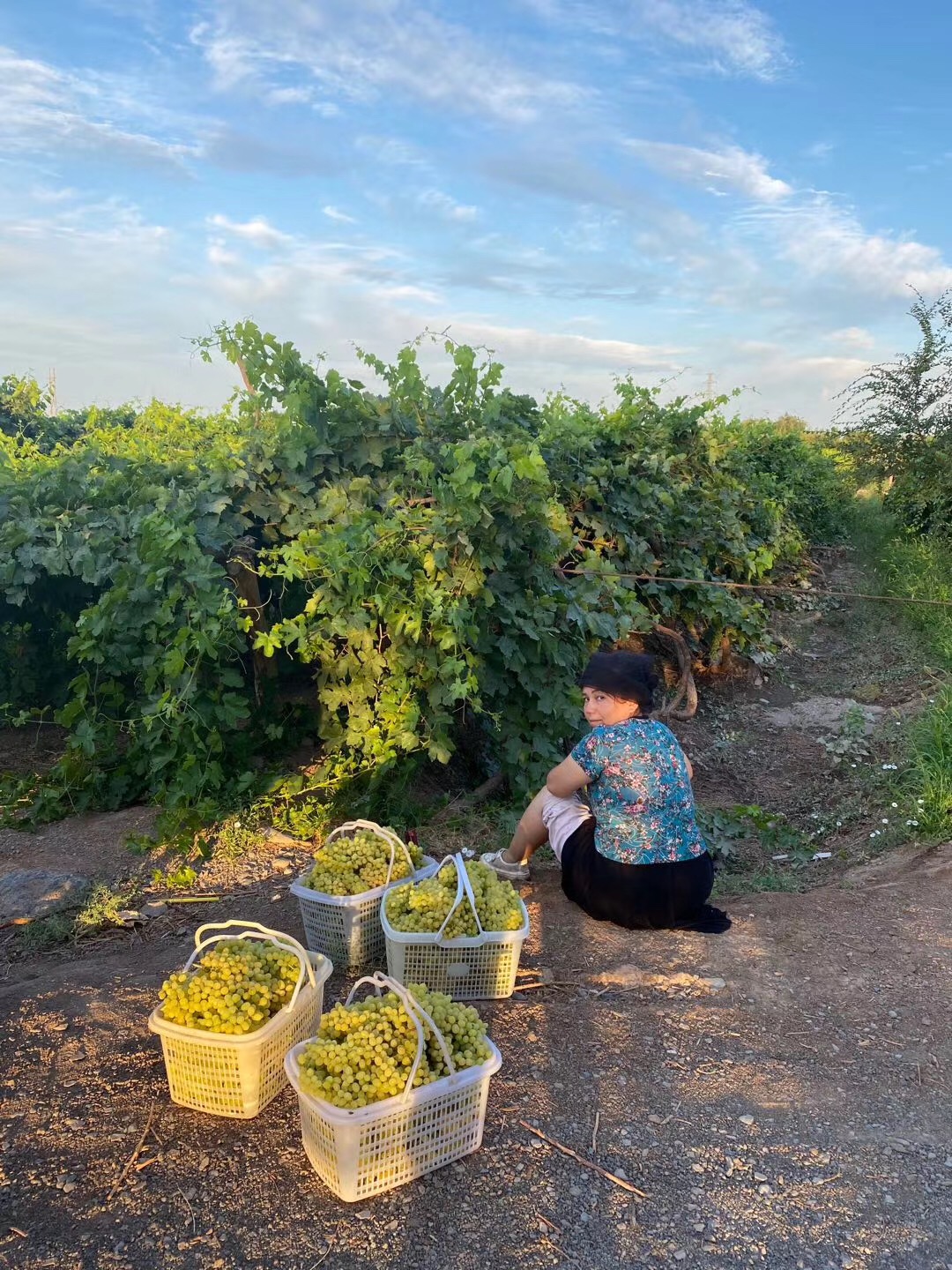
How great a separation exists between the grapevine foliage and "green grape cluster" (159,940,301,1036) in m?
1.70

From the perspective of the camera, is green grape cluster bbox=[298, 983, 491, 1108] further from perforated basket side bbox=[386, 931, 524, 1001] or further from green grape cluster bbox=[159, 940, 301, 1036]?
perforated basket side bbox=[386, 931, 524, 1001]

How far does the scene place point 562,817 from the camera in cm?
399

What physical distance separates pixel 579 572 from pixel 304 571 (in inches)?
66.7

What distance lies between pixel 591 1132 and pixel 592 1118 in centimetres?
6

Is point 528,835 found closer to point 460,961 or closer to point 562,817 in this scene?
point 562,817

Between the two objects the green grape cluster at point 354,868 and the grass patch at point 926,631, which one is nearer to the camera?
the green grape cluster at point 354,868

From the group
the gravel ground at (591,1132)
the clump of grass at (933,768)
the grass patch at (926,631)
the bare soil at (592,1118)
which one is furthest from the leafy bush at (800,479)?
the gravel ground at (591,1132)

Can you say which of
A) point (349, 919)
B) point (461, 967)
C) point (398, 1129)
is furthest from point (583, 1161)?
point (349, 919)

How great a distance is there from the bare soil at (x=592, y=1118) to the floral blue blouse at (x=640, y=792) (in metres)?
0.36

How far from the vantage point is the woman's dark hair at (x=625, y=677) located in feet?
11.9

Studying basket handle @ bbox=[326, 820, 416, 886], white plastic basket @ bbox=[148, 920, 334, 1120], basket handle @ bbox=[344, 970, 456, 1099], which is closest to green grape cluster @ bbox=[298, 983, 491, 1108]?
basket handle @ bbox=[344, 970, 456, 1099]

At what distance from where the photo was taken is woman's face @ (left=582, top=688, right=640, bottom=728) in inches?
144

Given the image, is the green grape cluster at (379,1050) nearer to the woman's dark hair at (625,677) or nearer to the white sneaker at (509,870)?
the woman's dark hair at (625,677)

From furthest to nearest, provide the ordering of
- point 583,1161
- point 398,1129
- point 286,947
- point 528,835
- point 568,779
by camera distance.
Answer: point 528,835, point 568,779, point 286,947, point 583,1161, point 398,1129
